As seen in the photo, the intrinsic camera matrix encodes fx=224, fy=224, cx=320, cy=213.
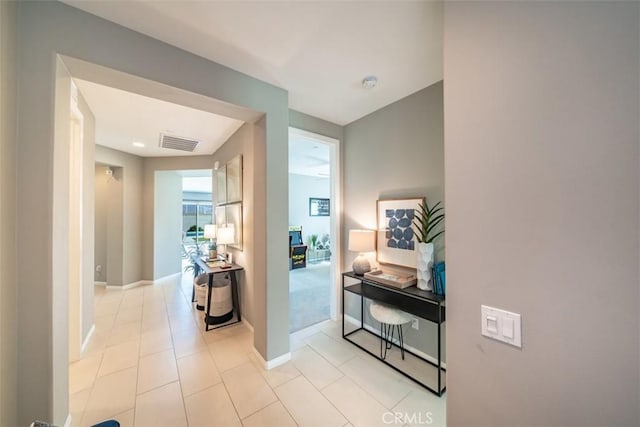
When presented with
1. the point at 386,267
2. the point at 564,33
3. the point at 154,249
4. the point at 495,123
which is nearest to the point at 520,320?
the point at 495,123

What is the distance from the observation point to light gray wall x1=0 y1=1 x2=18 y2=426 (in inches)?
42.6

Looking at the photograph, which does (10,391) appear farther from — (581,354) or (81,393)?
(581,354)

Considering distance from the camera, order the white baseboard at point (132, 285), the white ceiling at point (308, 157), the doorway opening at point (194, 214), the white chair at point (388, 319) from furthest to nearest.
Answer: the doorway opening at point (194, 214) < the white baseboard at point (132, 285) < the white ceiling at point (308, 157) < the white chair at point (388, 319)

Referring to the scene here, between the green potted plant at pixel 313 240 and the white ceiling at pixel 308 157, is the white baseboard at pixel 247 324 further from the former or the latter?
the green potted plant at pixel 313 240

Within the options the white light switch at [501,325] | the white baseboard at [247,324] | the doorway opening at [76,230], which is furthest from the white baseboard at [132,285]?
the white light switch at [501,325]

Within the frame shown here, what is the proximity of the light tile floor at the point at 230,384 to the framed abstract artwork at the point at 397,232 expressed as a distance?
1033 mm

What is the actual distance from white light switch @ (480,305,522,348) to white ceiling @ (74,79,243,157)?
2.98 m

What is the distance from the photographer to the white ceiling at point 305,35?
1.31m

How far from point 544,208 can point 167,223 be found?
5.84m

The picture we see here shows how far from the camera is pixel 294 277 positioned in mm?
5289

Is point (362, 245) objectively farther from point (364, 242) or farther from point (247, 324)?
point (247, 324)

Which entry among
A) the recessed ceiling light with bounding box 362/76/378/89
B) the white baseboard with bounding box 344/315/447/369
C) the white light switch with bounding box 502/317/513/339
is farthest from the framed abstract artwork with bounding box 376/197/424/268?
the white light switch with bounding box 502/317/513/339

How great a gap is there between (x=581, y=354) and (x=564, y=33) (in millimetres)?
1034

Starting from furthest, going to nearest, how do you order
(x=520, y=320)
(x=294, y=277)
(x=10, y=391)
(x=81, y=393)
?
1. (x=294, y=277)
2. (x=81, y=393)
3. (x=10, y=391)
4. (x=520, y=320)
